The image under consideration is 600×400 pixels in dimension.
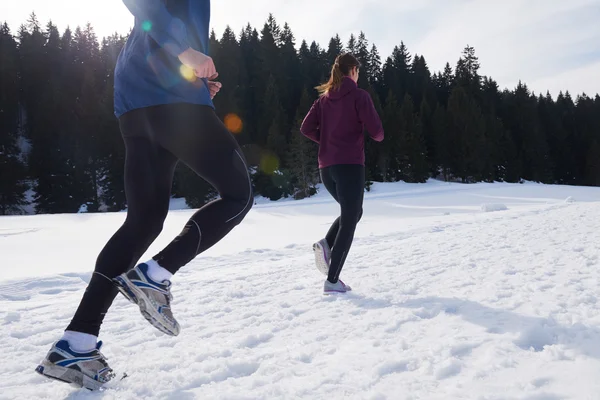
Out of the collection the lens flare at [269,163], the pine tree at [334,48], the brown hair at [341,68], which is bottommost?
the brown hair at [341,68]

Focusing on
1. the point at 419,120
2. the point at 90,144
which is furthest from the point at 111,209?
the point at 419,120

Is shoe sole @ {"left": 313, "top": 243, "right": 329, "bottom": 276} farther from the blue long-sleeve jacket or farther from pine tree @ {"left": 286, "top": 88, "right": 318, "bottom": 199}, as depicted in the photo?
pine tree @ {"left": 286, "top": 88, "right": 318, "bottom": 199}

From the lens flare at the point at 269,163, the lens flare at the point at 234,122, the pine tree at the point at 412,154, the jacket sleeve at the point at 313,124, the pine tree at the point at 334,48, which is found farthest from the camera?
the pine tree at the point at 334,48

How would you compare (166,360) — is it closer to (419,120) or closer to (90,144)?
(90,144)

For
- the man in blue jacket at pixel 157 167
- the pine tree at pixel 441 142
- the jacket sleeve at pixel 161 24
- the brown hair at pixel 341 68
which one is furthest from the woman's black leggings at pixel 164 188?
the pine tree at pixel 441 142

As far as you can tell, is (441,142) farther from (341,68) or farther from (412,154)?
(341,68)

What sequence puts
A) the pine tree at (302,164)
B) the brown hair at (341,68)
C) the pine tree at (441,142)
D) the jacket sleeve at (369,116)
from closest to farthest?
1. the jacket sleeve at (369,116)
2. the brown hair at (341,68)
3. the pine tree at (302,164)
4. the pine tree at (441,142)

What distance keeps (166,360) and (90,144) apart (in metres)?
35.3

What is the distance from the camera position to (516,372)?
4.82 ft

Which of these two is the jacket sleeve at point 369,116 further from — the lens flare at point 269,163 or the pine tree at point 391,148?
the pine tree at point 391,148

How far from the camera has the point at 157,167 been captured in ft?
5.68

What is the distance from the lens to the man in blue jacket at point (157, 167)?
1.50 metres

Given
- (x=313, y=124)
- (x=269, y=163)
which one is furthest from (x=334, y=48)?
(x=313, y=124)

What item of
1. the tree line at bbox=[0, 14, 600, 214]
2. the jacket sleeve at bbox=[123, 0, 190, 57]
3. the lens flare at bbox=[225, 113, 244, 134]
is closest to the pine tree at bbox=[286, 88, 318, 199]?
the tree line at bbox=[0, 14, 600, 214]
